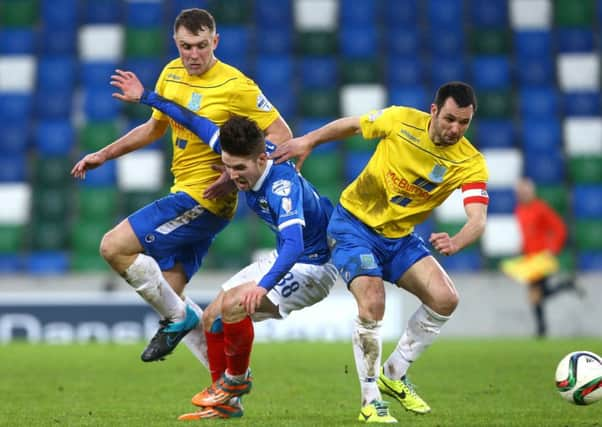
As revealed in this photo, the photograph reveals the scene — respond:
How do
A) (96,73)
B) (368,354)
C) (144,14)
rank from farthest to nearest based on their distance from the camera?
(144,14) < (96,73) < (368,354)

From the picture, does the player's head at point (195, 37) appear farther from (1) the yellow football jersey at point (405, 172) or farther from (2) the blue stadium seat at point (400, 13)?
(2) the blue stadium seat at point (400, 13)

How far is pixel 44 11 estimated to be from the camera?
1873cm

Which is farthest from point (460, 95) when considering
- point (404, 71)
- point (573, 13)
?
point (573, 13)

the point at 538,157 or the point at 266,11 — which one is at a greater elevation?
the point at 266,11

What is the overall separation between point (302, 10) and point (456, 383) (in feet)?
37.1

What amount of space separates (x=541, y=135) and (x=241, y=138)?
Result: 11.7 meters

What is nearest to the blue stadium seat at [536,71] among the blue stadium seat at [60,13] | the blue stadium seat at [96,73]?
the blue stadium seat at [96,73]

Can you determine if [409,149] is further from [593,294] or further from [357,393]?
[593,294]

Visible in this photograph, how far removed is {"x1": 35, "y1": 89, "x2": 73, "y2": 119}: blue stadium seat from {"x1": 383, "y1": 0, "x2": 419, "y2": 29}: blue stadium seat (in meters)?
5.00

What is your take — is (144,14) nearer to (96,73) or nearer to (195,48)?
(96,73)

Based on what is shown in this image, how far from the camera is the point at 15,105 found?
1747 centimetres

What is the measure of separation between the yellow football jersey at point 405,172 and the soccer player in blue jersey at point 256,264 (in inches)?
11.7

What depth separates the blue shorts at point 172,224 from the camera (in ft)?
23.4

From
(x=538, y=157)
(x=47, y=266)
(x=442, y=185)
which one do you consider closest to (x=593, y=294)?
(x=538, y=157)
